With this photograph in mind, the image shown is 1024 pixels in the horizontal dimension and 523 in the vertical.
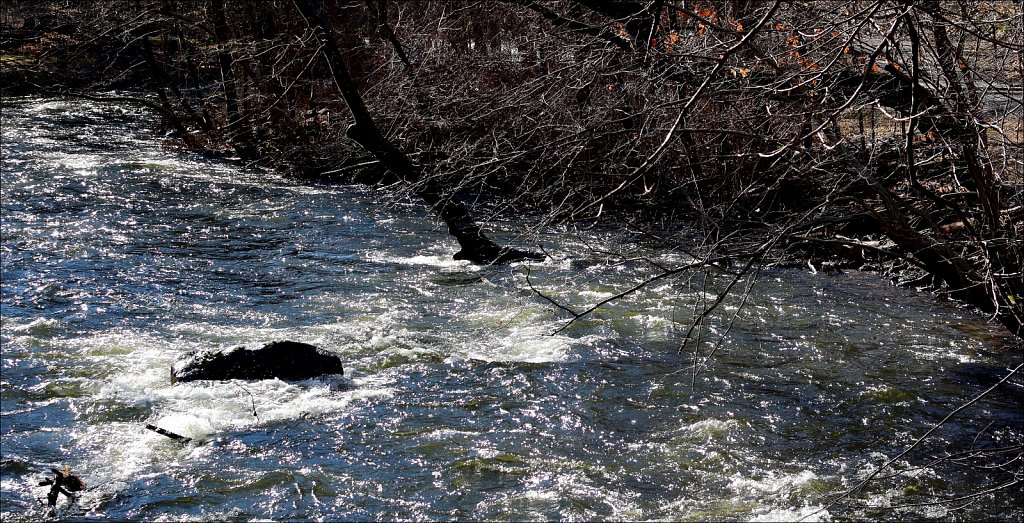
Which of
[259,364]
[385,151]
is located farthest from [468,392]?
[385,151]

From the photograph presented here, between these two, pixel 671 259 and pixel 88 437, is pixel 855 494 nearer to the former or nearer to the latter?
pixel 88 437

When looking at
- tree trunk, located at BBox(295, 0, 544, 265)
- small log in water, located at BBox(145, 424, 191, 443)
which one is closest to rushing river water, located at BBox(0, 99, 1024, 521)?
small log in water, located at BBox(145, 424, 191, 443)

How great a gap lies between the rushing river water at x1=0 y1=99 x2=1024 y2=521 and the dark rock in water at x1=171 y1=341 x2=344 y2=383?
0.43 feet

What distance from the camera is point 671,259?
1169cm

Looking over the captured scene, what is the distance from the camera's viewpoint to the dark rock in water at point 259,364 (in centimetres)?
801

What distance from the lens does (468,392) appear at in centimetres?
790

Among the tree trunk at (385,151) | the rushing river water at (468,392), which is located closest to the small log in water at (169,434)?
the rushing river water at (468,392)

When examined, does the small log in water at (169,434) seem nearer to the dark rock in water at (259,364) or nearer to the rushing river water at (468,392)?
the rushing river water at (468,392)

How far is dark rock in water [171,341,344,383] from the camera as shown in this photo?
26.3 feet

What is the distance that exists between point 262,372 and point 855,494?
464cm

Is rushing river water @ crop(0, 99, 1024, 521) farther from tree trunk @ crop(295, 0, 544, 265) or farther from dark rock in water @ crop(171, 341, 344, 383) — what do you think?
tree trunk @ crop(295, 0, 544, 265)

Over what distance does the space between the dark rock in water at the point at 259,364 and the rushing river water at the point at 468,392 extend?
132 mm

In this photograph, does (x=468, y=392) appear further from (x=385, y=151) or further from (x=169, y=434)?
(x=385, y=151)

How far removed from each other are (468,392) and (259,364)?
1.74m
